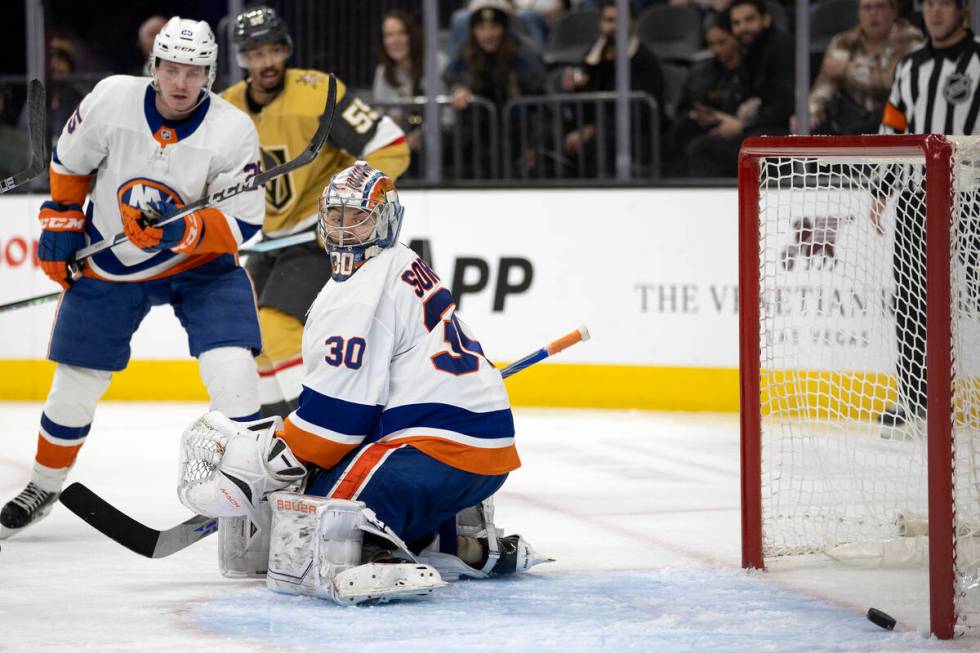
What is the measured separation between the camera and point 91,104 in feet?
11.7

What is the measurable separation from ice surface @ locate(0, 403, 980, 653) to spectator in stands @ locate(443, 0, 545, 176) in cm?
234

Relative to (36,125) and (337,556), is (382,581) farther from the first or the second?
(36,125)

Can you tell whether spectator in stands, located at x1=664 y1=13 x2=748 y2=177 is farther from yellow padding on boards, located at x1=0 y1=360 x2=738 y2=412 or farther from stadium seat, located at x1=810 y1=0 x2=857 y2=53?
yellow padding on boards, located at x1=0 y1=360 x2=738 y2=412

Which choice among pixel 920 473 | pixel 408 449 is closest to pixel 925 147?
pixel 408 449

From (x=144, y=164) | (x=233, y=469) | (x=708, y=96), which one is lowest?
(x=233, y=469)

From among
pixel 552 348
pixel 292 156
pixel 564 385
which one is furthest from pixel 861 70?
pixel 552 348

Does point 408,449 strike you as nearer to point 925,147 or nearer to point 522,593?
point 522,593

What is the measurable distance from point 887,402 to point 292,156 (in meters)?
1.78

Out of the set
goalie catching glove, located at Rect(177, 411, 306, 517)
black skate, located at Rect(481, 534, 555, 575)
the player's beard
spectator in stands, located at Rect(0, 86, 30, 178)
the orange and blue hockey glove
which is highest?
the player's beard

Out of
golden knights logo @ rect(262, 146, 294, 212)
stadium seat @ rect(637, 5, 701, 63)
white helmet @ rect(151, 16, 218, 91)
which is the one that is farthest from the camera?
stadium seat @ rect(637, 5, 701, 63)

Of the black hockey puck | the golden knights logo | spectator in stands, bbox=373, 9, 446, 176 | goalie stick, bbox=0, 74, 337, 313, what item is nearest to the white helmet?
goalie stick, bbox=0, 74, 337, 313

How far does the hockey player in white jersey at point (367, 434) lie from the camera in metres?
2.82

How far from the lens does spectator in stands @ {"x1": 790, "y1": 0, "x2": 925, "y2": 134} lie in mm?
5879

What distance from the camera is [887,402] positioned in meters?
4.23
